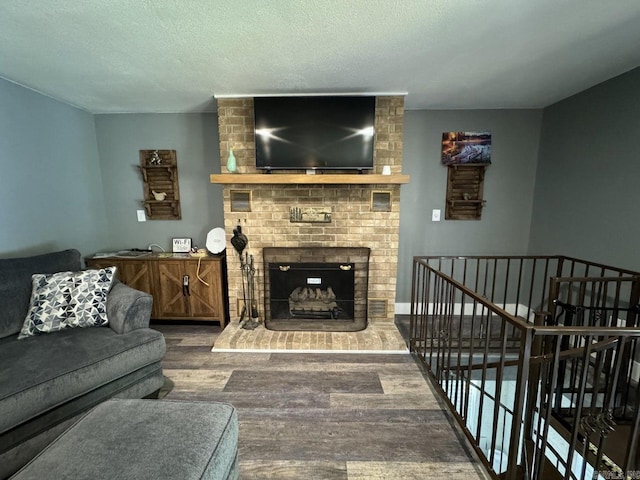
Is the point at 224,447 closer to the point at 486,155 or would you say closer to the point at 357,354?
the point at 357,354

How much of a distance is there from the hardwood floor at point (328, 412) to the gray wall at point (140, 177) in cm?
144

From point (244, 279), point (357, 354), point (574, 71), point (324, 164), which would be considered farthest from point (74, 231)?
point (574, 71)

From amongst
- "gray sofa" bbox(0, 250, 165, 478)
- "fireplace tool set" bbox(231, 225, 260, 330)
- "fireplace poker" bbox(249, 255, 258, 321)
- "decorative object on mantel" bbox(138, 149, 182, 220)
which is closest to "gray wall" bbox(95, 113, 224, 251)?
"decorative object on mantel" bbox(138, 149, 182, 220)

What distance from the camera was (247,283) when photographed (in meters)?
2.87

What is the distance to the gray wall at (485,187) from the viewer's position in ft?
9.82

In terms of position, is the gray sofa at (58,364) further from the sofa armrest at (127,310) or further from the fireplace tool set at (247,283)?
the fireplace tool set at (247,283)

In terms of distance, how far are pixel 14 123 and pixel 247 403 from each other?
3.05 m

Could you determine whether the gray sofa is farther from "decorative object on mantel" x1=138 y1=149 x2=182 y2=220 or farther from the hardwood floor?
"decorative object on mantel" x1=138 y1=149 x2=182 y2=220

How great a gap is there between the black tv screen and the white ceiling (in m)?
0.14

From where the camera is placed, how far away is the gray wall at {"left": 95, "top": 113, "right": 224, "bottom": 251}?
121 inches

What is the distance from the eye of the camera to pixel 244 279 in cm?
288

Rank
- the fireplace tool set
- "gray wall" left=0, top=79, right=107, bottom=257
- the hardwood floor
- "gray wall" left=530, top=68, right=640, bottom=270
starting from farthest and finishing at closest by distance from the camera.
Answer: the fireplace tool set
"gray wall" left=0, top=79, right=107, bottom=257
"gray wall" left=530, top=68, right=640, bottom=270
the hardwood floor

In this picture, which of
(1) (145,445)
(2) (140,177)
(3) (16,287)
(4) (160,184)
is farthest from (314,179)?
(3) (16,287)

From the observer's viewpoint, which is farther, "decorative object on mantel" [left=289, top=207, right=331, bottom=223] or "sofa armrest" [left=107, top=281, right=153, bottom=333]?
"decorative object on mantel" [left=289, top=207, right=331, bottom=223]
